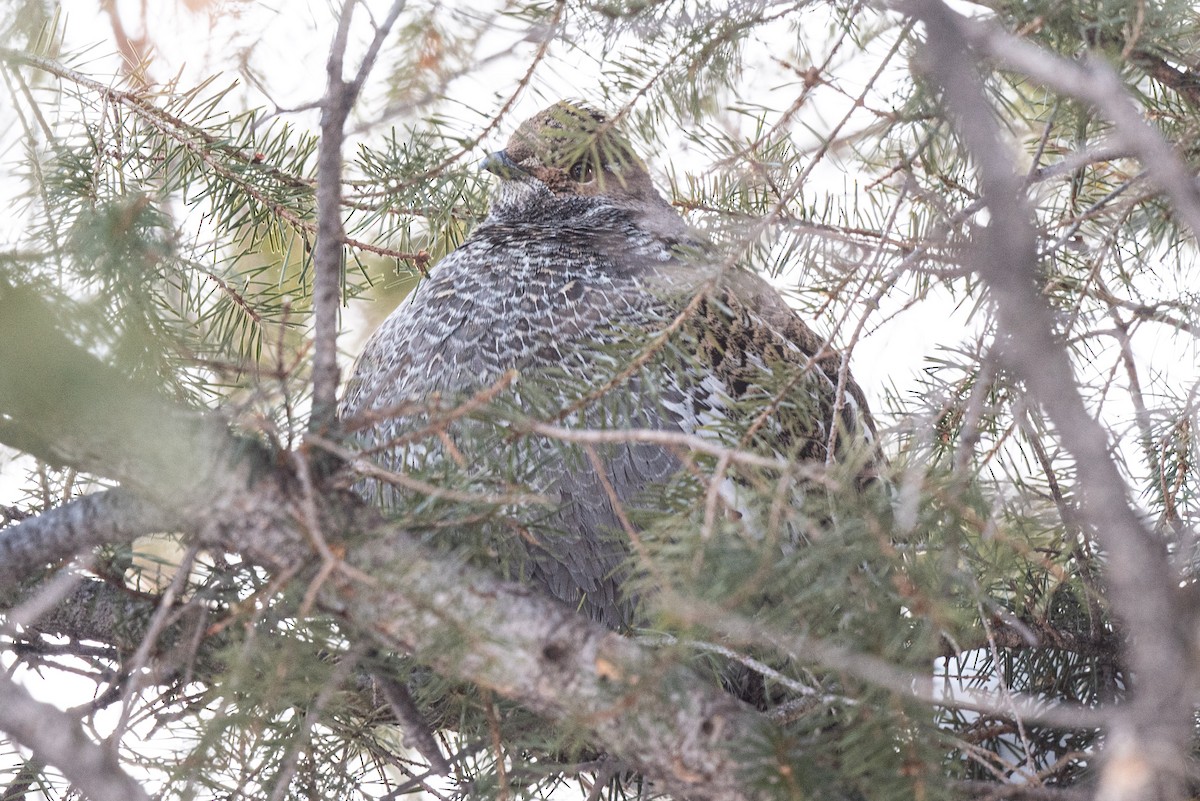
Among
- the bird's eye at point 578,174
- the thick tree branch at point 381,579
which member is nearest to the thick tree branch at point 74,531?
the thick tree branch at point 381,579

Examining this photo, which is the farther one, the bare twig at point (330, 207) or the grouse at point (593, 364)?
the grouse at point (593, 364)

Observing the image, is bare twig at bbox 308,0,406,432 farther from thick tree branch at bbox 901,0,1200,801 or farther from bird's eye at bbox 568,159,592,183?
bird's eye at bbox 568,159,592,183

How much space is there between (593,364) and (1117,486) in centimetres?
112

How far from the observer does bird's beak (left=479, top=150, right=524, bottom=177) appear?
2500 millimetres

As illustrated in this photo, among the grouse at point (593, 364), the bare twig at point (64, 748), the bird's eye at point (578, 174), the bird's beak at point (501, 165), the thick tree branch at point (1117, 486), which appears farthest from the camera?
the bird's eye at point (578, 174)

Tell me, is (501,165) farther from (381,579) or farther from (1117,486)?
(1117,486)

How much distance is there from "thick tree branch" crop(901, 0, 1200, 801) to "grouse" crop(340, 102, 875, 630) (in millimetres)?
517

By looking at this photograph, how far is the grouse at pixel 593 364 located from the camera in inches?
53.4

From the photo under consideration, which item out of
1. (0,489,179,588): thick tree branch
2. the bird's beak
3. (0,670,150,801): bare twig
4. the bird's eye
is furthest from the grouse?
(0,670,150,801): bare twig

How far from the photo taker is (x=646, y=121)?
153 cm

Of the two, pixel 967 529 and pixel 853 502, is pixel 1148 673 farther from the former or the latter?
pixel 967 529

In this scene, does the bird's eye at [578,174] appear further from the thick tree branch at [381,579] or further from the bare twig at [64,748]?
the bare twig at [64,748]

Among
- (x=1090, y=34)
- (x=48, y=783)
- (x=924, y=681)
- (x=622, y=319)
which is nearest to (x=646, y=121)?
(x=622, y=319)

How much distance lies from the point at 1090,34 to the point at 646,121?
0.60 m
